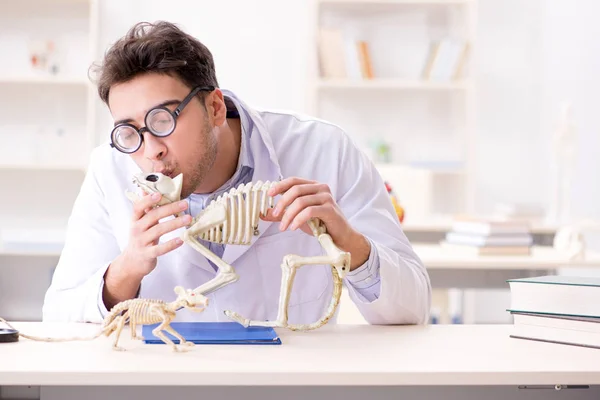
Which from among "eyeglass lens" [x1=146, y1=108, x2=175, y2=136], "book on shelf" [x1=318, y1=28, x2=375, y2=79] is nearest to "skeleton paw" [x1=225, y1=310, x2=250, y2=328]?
"eyeglass lens" [x1=146, y1=108, x2=175, y2=136]

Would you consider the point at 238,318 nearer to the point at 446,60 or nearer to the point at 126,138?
the point at 126,138

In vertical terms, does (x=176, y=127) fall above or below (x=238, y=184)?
above

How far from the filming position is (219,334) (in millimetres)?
1238

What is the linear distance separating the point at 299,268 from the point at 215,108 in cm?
36

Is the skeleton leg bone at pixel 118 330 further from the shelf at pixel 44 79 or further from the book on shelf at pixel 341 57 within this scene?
the book on shelf at pixel 341 57

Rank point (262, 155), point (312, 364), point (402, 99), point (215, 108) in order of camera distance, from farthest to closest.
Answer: point (402, 99) < point (262, 155) < point (215, 108) < point (312, 364)

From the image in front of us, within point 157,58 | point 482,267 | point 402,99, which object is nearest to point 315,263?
point 157,58

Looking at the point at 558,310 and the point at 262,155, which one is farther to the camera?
the point at 262,155

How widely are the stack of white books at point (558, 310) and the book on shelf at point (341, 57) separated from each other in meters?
3.48

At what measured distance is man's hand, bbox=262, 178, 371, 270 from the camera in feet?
4.05

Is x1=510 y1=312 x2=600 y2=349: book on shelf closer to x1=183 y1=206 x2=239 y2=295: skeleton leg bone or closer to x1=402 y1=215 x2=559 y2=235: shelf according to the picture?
x1=183 y1=206 x2=239 y2=295: skeleton leg bone

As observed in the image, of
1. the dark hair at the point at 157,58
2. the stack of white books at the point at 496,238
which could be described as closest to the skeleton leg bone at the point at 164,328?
the dark hair at the point at 157,58

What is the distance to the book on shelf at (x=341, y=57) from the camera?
4637mm

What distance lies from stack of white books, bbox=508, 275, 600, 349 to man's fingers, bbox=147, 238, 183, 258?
1.80ft
